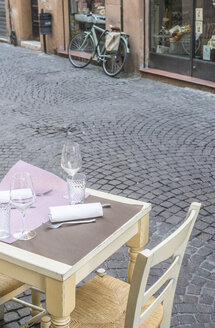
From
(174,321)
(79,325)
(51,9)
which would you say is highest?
(51,9)

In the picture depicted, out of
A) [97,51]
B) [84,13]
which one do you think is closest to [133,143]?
[97,51]

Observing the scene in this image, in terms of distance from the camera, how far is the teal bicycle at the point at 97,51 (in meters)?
10.6

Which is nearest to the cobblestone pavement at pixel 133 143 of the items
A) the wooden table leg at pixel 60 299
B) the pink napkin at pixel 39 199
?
the pink napkin at pixel 39 199

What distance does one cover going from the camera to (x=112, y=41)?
10477 millimetres

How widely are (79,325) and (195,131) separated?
4.94m

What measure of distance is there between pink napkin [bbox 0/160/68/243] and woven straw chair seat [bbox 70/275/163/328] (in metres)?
0.45

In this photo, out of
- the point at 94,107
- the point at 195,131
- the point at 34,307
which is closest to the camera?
the point at 34,307

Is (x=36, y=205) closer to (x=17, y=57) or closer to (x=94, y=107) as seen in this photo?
(x=94, y=107)

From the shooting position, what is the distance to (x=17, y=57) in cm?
1333

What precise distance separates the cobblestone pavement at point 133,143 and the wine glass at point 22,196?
0.77m

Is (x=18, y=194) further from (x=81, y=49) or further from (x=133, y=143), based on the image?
(x=81, y=49)

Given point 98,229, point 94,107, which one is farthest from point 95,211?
point 94,107

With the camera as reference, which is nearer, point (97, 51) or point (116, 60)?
point (116, 60)

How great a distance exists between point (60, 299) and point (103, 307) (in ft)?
1.49
